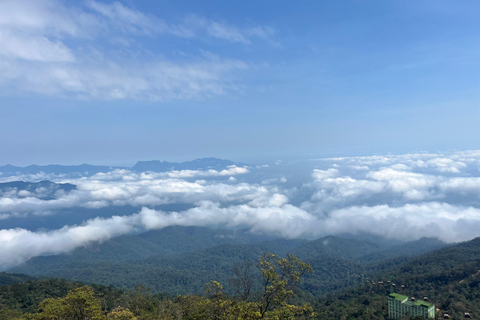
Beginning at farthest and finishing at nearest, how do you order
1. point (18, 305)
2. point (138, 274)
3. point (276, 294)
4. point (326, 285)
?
1. point (138, 274)
2. point (326, 285)
3. point (18, 305)
4. point (276, 294)

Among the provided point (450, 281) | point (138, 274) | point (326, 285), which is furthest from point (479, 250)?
point (138, 274)

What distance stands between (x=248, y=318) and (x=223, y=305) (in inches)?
111

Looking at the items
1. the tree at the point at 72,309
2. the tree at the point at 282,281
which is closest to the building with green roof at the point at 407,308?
the tree at the point at 282,281

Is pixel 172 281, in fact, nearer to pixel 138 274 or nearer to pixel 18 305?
pixel 138 274

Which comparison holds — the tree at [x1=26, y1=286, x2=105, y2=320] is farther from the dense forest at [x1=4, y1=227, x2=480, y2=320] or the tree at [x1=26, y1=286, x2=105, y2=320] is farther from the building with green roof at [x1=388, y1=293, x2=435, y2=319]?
the building with green roof at [x1=388, y1=293, x2=435, y2=319]

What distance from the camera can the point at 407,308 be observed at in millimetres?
52500

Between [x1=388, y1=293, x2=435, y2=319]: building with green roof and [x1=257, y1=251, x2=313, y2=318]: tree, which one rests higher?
[x1=257, y1=251, x2=313, y2=318]: tree

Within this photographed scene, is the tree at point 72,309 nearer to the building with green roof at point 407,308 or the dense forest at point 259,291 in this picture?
the dense forest at point 259,291

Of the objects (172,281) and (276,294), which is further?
(172,281)

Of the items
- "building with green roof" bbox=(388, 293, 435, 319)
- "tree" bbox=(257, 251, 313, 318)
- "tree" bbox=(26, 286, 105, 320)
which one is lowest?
"building with green roof" bbox=(388, 293, 435, 319)

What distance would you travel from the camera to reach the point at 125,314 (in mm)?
17953

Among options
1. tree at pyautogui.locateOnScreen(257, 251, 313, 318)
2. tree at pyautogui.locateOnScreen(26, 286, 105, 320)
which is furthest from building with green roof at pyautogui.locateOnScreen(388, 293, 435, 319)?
tree at pyautogui.locateOnScreen(26, 286, 105, 320)

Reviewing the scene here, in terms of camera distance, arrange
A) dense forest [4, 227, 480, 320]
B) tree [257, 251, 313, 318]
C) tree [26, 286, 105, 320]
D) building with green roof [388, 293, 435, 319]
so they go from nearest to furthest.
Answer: tree [257, 251, 313, 318] → dense forest [4, 227, 480, 320] → tree [26, 286, 105, 320] → building with green roof [388, 293, 435, 319]

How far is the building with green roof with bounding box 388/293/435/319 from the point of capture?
5062 centimetres
